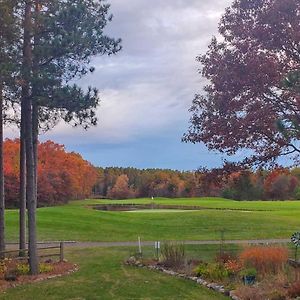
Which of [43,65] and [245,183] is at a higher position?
[43,65]

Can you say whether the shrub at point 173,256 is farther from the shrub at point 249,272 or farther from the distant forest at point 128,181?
the shrub at point 249,272

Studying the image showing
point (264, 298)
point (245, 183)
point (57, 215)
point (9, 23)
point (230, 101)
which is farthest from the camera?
point (57, 215)

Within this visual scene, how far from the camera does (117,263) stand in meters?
19.0

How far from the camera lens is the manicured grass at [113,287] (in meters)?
12.7

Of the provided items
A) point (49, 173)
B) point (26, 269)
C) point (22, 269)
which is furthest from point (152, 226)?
point (49, 173)

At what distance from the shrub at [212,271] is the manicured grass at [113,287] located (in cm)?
65

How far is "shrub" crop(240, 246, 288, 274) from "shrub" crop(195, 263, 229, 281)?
2.13ft

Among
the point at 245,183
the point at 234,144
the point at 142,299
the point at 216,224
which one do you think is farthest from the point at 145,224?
the point at 142,299

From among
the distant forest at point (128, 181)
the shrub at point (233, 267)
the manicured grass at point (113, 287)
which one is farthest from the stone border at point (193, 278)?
the distant forest at point (128, 181)

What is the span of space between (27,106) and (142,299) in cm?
755

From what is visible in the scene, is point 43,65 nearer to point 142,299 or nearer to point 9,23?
point 9,23

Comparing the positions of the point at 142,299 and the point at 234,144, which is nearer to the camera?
the point at 142,299

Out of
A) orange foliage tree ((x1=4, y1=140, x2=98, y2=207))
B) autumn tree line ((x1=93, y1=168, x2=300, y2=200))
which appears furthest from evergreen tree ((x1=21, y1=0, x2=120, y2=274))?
autumn tree line ((x1=93, y1=168, x2=300, y2=200))

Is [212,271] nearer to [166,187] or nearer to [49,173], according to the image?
[49,173]
